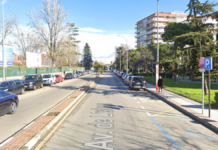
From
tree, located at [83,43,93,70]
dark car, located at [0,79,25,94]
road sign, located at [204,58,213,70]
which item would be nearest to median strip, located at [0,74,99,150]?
road sign, located at [204,58,213,70]

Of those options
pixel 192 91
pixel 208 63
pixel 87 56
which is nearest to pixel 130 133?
pixel 208 63

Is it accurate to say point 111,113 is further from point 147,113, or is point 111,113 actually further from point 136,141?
point 136,141

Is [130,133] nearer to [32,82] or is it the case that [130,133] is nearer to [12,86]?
[12,86]

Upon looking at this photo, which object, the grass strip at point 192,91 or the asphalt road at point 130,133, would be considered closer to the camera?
the asphalt road at point 130,133

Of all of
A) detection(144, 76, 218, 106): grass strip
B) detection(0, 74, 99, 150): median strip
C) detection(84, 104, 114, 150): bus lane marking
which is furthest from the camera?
detection(144, 76, 218, 106): grass strip

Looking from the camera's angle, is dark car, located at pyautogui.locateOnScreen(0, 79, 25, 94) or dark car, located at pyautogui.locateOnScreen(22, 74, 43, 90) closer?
dark car, located at pyautogui.locateOnScreen(0, 79, 25, 94)

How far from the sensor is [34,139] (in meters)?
5.80

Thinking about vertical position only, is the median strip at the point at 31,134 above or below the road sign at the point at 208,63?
below

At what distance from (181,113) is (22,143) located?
821 cm

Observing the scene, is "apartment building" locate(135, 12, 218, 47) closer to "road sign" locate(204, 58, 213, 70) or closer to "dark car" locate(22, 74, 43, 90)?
"dark car" locate(22, 74, 43, 90)

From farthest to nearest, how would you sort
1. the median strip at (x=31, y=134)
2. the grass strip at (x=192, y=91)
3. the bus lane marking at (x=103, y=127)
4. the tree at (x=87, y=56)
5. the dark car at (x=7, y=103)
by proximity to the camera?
the tree at (x=87, y=56)
the grass strip at (x=192, y=91)
the dark car at (x=7, y=103)
the bus lane marking at (x=103, y=127)
the median strip at (x=31, y=134)

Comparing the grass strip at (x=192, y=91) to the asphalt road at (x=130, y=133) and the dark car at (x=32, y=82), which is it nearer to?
the asphalt road at (x=130, y=133)

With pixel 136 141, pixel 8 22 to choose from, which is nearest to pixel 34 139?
pixel 136 141

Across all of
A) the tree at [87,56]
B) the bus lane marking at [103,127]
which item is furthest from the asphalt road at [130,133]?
the tree at [87,56]
